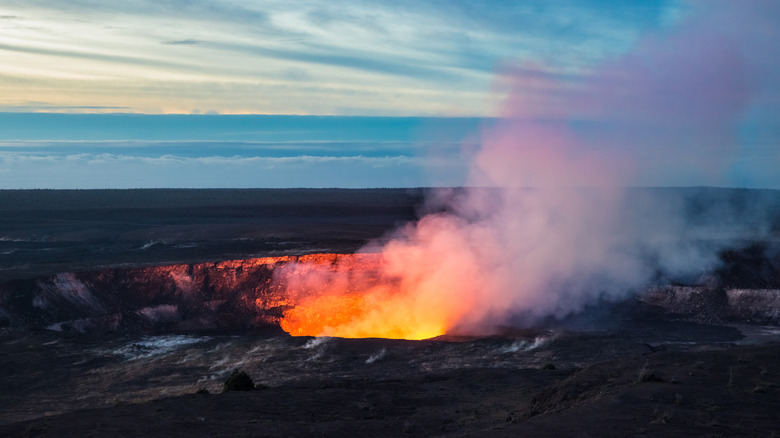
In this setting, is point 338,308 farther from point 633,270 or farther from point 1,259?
point 1,259

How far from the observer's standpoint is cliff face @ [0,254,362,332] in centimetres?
3084

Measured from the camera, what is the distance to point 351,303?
33156 mm

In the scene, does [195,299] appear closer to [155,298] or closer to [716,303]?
[155,298]

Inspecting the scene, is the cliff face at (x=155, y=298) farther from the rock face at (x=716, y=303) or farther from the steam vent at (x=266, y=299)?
the rock face at (x=716, y=303)

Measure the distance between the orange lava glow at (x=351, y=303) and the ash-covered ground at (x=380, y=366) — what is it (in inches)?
85.8

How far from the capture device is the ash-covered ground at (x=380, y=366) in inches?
572

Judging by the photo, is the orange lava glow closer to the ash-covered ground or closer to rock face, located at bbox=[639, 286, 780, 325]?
the ash-covered ground

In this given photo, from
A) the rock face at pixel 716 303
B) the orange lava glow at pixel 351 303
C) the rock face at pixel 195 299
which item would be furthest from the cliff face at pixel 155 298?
the rock face at pixel 716 303

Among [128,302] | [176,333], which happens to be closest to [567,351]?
[176,333]

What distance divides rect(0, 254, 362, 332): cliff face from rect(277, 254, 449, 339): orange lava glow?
584mm

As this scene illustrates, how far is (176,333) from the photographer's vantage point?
30188 mm

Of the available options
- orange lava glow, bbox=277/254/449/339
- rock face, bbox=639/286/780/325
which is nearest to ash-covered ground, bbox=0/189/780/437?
rock face, bbox=639/286/780/325

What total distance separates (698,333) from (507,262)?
8.71 metres

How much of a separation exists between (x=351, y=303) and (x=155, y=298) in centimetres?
926
